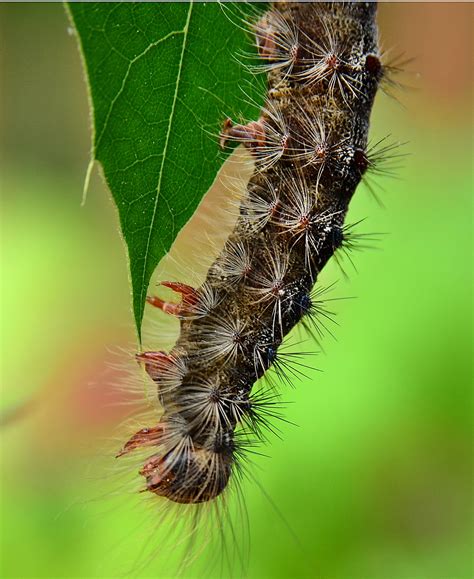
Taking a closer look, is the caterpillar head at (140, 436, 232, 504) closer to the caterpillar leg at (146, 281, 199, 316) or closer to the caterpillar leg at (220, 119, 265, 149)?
the caterpillar leg at (146, 281, 199, 316)

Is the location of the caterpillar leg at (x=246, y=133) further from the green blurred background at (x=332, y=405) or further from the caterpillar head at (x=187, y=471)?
the green blurred background at (x=332, y=405)

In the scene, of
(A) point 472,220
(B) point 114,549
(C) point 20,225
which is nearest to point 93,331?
(C) point 20,225

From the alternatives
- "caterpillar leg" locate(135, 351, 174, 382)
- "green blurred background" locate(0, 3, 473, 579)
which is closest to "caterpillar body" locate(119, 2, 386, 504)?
"caterpillar leg" locate(135, 351, 174, 382)

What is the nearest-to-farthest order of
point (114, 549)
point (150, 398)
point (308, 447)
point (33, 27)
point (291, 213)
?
1. point (291, 213)
2. point (150, 398)
3. point (114, 549)
4. point (308, 447)
5. point (33, 27)

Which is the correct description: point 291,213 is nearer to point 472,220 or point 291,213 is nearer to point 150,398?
point 150,398

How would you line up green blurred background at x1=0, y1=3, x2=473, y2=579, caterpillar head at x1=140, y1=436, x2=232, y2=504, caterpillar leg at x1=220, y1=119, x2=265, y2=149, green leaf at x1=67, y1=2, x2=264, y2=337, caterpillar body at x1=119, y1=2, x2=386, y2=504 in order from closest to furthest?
green leaf at x1=67, y1=2, x2=264, y2=337 < caterpillar leg at x1=220, y1=119, x2=265, y2=149 < caterpillar body at x1=119, y1=2, x2=386, y2=504 < caterpillar head at x1=140, y1=436, x2=232, y2=504 < green blurred background at x1=0, y1=3, x2=473, y2=579

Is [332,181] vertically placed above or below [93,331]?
above

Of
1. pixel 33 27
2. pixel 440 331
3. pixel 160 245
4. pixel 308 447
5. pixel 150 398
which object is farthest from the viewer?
pixel 33 27
